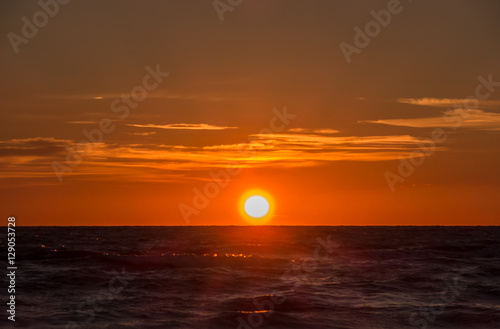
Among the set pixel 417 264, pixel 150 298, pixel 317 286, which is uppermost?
pixel 417 264

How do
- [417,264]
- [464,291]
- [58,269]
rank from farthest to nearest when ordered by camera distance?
[417,264]
[58,269]
[464,291]

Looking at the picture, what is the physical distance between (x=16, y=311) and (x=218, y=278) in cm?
1394

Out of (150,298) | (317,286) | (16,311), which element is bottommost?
(16,311)

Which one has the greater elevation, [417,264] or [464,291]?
[417,264]

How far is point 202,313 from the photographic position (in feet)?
78.2

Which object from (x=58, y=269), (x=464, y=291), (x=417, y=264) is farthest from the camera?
(x=417, y=264)

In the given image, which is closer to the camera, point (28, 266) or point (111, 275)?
point (111, 275)

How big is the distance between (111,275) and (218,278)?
7221 mm

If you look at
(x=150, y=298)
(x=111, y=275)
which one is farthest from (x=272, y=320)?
(x=111, y=275)

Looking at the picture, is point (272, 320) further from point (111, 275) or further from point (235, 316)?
point (111, 275)

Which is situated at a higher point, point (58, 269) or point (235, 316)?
point (58, 269)

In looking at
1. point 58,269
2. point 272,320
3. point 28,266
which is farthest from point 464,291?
point 28,266

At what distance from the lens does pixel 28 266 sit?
40.6m

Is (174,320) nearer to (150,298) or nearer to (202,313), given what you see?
(202,313)
